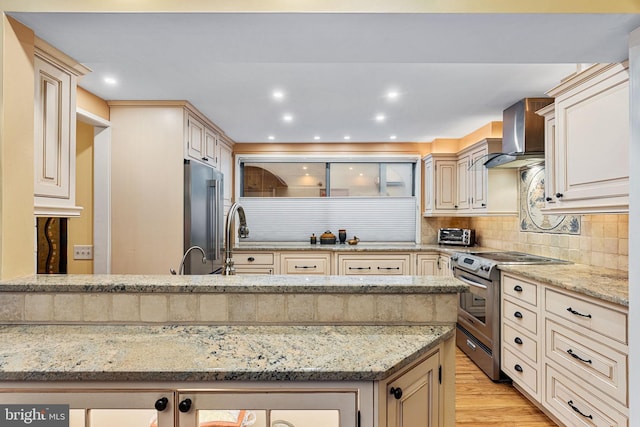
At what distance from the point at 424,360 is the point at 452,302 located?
278 millimetres

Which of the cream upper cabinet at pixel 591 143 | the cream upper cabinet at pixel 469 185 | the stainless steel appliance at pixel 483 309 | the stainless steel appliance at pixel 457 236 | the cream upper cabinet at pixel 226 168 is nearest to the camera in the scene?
the cream upper cabinet at pixel 591 143

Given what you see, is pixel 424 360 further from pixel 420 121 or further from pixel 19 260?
pixel 420 121

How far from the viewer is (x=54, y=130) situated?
1.52m

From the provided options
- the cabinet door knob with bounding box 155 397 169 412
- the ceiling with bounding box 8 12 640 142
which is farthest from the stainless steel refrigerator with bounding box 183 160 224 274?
the cabinet door knob with bounding box 155 397 169 412

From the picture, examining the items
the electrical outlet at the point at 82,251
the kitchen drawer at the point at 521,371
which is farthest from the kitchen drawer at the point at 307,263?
the kitchen drawer at the point at 521,371

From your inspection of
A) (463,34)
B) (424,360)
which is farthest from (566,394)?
(463,34)

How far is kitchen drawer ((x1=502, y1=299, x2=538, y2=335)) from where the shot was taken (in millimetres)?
2262

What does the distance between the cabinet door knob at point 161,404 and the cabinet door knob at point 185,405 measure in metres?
0.04

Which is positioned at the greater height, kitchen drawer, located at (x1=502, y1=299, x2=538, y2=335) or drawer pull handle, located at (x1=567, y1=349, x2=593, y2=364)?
kitchen drawer, located at (x1=502, y1=299, x2=538, y2=335)

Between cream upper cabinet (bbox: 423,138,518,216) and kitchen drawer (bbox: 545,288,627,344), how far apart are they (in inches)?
62.4

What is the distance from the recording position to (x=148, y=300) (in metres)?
1.29

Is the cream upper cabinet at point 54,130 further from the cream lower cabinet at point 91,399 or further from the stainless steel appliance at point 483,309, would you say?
the stainless steel appliance at point 483,309

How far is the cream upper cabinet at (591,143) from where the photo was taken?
1.72 meters

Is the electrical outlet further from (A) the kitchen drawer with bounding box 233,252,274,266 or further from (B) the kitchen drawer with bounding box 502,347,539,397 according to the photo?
(B) the kitchen drawer with bounding box 502,347,539,397
